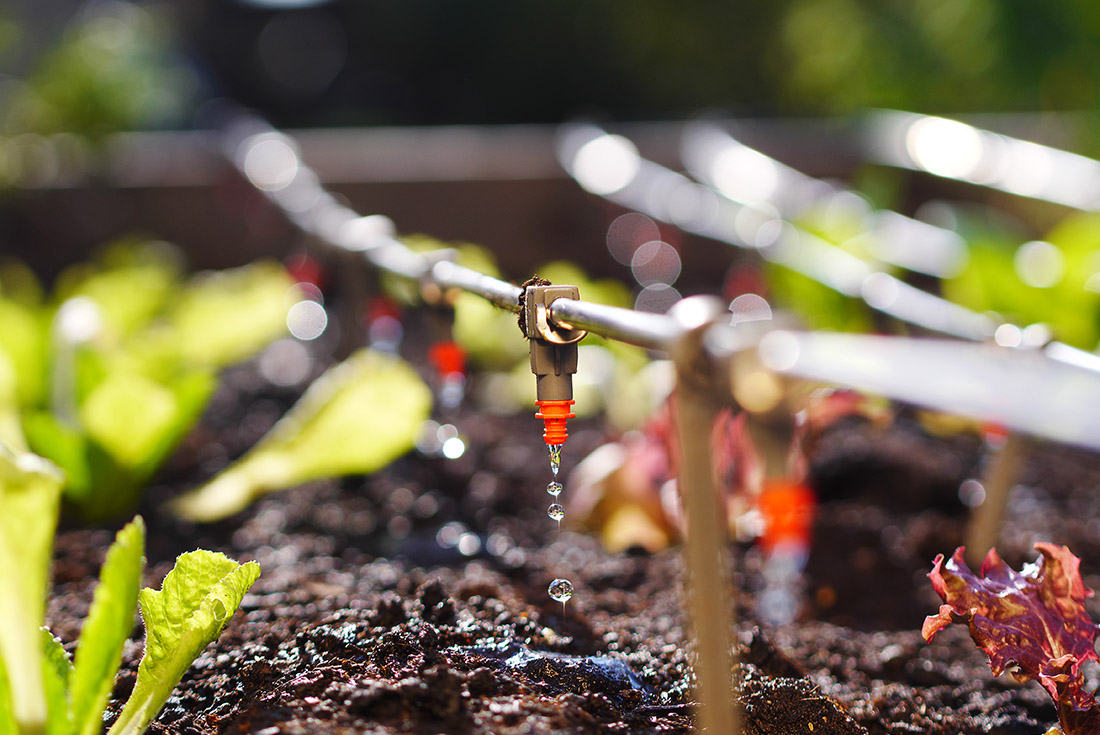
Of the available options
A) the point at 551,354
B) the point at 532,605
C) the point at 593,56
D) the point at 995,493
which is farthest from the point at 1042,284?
the point at 593,56

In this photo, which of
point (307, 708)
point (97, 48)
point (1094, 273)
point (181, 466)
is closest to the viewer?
point (307, 708)

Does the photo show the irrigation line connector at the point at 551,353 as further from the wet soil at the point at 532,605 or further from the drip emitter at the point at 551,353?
the wet soil at the point at 532,605

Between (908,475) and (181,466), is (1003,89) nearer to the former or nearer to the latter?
(908,475)

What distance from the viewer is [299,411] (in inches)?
45.2

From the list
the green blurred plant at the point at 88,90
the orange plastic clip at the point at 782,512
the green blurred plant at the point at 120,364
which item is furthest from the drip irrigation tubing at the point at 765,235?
the green blurred plant at the point at 88,90

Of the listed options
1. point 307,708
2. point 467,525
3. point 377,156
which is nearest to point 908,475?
point 467,525

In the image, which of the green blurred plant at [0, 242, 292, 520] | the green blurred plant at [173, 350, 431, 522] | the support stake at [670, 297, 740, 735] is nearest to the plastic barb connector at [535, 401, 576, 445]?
the support stake at [670, 297, 740, 735]

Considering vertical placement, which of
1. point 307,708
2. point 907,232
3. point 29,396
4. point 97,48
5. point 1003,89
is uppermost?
point 1003,89

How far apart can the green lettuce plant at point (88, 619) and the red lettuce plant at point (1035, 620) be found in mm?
451

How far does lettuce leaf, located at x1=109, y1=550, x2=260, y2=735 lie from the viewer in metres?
0.59

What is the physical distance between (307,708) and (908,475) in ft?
3.45

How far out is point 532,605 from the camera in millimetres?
780

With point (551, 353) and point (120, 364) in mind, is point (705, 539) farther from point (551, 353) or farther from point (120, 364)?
point (120, 364)

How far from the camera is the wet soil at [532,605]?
23.4 inches
